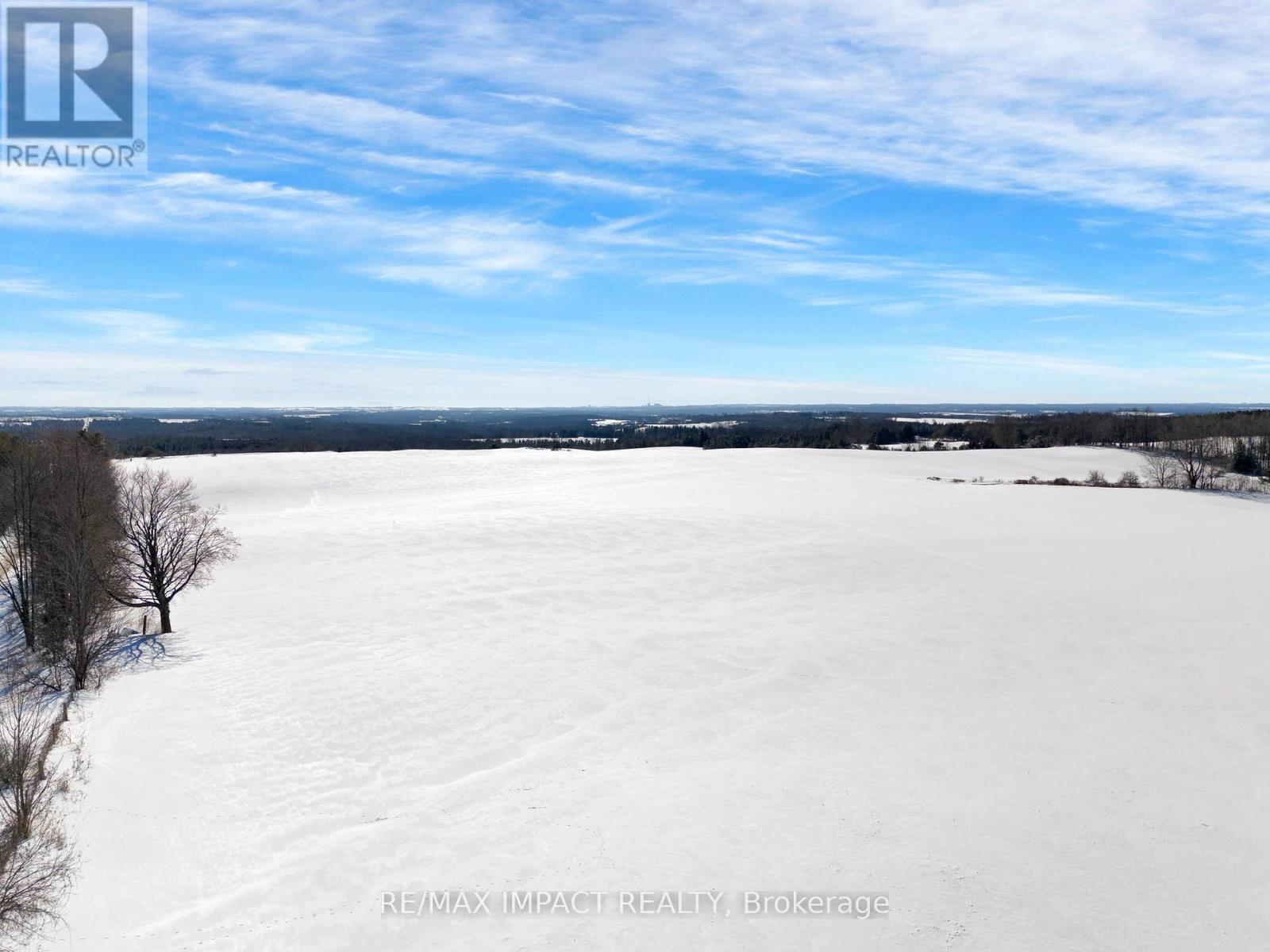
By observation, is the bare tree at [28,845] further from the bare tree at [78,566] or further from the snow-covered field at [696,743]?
the bare tree at [78,566]

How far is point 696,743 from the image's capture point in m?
12.4

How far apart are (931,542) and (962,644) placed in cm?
1038

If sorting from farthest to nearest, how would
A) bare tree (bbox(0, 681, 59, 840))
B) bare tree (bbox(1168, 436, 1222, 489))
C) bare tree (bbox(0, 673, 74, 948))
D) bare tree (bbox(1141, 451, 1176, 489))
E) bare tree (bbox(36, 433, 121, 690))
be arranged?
bare tree (bbox(1141, 451, 1176, 489)) < bare tree (bbox(1168, 436, 1222, 489)) < bare tree (bbox(36, 433, 121, 690)) < bare tree (bbox(0, 681, 59, 840)) < bare tree (bbox(0, 673, 74, 948))

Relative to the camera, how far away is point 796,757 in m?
11.7

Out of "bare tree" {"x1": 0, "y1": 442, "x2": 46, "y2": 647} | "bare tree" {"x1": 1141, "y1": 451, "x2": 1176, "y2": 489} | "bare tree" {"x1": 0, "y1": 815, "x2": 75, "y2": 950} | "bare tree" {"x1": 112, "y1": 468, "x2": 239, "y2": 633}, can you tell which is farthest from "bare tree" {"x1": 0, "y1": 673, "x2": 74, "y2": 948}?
"bare tree" {"x1": 1141, "y1": 451, "x2": 1176, "y2": 489}

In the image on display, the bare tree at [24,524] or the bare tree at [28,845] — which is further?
the bare tree at [24,524]

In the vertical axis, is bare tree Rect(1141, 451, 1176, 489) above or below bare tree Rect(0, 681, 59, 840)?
above

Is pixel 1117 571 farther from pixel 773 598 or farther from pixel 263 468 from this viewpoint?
pixel 263 468

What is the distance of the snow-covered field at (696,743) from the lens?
798 cm

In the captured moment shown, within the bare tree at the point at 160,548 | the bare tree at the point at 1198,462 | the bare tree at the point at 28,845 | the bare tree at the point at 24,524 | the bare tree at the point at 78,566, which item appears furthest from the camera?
the bare tree at the point at 1198,462

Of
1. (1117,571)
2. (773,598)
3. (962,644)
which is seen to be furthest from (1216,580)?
(773,598)

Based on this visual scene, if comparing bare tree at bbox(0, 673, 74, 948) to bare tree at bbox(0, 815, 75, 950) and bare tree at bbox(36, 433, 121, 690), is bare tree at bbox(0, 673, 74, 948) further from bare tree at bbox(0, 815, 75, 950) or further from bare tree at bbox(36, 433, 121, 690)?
bare tree at bbox(36, 433, 121, 690)

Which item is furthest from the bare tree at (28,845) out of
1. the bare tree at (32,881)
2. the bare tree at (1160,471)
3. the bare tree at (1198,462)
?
the bare tree at (1198,462)

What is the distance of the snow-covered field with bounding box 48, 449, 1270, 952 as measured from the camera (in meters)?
7.98
